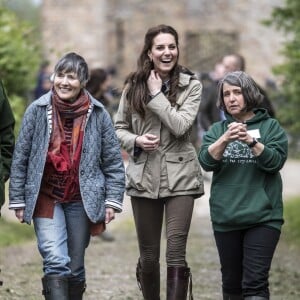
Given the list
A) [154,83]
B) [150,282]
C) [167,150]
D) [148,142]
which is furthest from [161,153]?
[150,282]

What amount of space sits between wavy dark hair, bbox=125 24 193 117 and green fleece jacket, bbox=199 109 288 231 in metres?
0.62

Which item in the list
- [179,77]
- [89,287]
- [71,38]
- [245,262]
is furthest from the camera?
[71,38]

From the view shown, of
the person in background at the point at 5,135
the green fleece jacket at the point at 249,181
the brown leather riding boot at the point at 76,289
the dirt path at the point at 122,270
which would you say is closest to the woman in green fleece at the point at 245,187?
the green fleece jacket at the point at 249,181

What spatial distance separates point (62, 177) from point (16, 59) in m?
5.60

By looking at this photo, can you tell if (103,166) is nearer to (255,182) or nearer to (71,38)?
(255,182)

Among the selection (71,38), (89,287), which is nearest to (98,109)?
(89,287)

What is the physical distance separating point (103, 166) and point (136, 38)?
82.3 feet

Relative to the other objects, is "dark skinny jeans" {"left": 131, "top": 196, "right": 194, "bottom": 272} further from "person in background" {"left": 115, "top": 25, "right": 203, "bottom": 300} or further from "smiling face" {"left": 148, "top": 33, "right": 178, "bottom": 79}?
"smiling face" {"left": 148, "top": 33, "right": 178, "bottom": 79}

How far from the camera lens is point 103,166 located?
7.23m

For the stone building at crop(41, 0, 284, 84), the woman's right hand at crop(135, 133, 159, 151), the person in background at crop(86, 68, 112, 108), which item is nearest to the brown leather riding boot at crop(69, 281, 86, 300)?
the woman's right hand at crop(135, 133, 159, 151)

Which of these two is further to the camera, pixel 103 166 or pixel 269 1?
pixel 269 1

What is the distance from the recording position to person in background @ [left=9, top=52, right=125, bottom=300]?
22.9 ft

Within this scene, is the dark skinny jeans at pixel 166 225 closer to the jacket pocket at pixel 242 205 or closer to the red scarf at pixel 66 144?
the jacket pocket at pixel 242 205

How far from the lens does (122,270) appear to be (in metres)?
10.7
